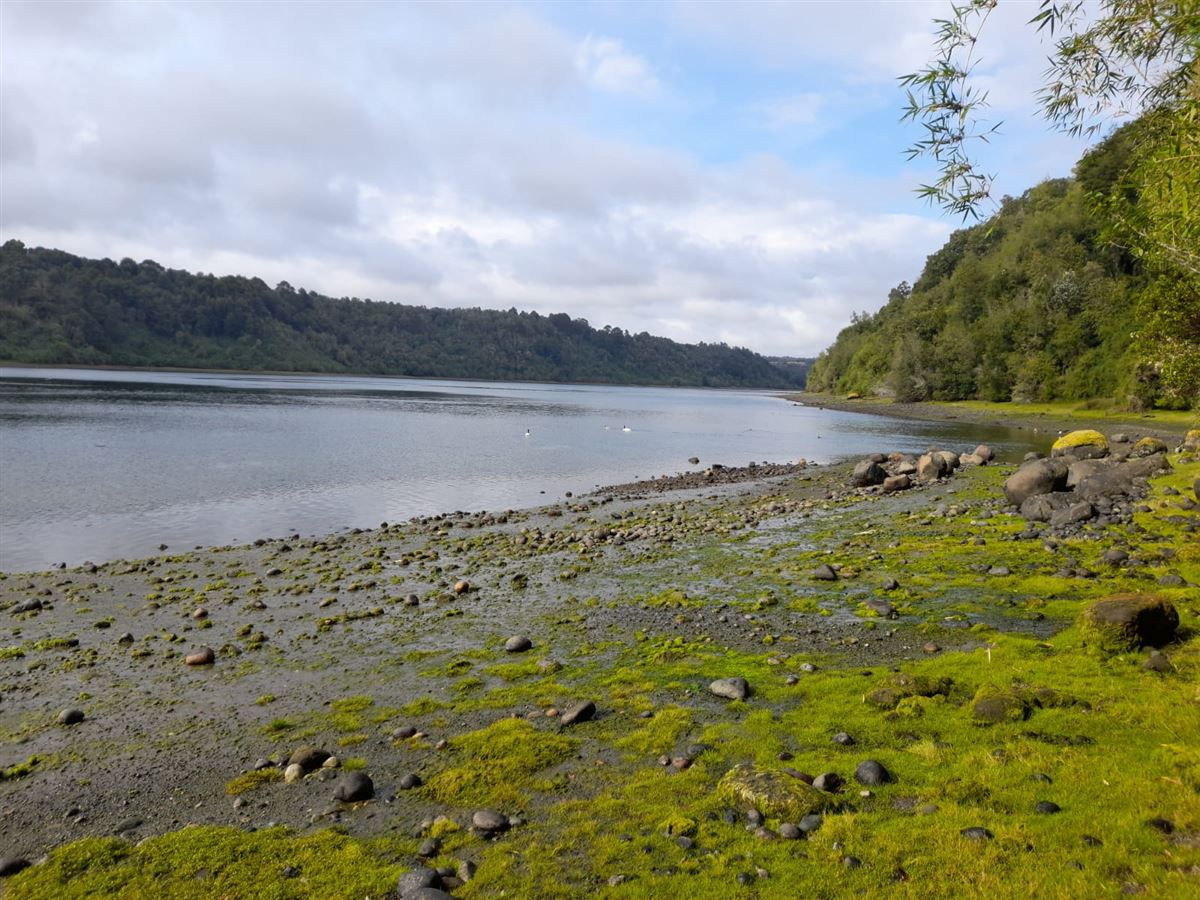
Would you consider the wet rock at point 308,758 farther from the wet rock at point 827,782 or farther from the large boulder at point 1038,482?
the large boulder at point 1038,482

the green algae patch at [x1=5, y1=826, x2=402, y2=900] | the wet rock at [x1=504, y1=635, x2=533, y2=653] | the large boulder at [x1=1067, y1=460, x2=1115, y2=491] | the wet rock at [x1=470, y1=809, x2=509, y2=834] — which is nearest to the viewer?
the green algae patch at [x1=5, y1=826, x2=402, y2=900]

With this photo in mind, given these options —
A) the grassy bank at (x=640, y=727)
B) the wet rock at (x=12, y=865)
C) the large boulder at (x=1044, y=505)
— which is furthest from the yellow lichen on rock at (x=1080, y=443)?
the wet rock at (x=12, y=865)

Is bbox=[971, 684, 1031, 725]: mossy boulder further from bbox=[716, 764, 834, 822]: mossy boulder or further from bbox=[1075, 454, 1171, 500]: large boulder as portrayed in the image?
bbox=[1075, 454, 1171, 500]: large boulder

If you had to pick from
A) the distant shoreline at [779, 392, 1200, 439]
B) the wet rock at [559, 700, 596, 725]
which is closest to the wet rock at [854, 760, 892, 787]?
the wet rock at [559, 700, 596, 725]

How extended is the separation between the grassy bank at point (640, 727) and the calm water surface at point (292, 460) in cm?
998

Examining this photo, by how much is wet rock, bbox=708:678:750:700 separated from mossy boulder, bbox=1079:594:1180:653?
5707mm

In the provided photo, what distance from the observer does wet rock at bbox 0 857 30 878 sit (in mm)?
7730

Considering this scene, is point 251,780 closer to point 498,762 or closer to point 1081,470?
point 498,762

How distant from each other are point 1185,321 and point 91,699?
35.2 metres

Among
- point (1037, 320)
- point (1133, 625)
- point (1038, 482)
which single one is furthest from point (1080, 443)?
point (1037, 320)

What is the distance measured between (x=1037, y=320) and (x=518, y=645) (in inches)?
4948

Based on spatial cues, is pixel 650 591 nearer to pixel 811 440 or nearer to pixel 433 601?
pixel 433 601

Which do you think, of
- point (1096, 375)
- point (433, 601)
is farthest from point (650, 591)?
point (1096, 375)

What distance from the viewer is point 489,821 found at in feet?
26.2
